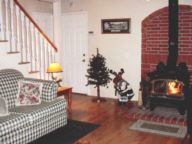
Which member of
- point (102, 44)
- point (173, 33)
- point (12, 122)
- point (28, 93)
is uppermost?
point (173, 33)

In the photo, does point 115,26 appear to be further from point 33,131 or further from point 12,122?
point 12,122

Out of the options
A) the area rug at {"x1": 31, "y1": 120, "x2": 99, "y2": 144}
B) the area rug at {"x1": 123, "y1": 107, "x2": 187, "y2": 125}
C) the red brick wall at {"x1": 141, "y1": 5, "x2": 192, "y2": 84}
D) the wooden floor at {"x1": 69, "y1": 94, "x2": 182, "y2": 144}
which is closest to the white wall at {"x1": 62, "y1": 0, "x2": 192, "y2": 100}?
the red brick wall at {"x1": 141, "y1": 5, "x2": 192, "y2": 84}

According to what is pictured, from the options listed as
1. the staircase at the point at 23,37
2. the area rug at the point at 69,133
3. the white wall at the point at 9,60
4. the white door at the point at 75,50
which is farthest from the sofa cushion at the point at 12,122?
the white door at the point at 75,50

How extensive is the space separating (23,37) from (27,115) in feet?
8.55

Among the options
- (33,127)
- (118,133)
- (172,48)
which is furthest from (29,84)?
(172,48)

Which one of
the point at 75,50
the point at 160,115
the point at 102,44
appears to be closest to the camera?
the point at 160,115

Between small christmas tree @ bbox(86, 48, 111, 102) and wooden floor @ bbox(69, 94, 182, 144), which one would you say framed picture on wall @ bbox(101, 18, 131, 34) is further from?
wooden floor @ bbox(69, 94, 182, 144)

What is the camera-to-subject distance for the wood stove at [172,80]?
15.5 feet

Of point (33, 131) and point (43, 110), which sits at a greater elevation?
point (43, 110)

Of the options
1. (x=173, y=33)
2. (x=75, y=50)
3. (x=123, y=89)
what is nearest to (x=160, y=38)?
(x=173, y=33)

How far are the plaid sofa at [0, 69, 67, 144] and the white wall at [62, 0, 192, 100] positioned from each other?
2.11 metres

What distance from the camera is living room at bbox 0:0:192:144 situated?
5.16 meters

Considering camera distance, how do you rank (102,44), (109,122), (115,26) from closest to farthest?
(109,122) < (115,26) < (102,44)

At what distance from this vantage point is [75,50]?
267 inches
